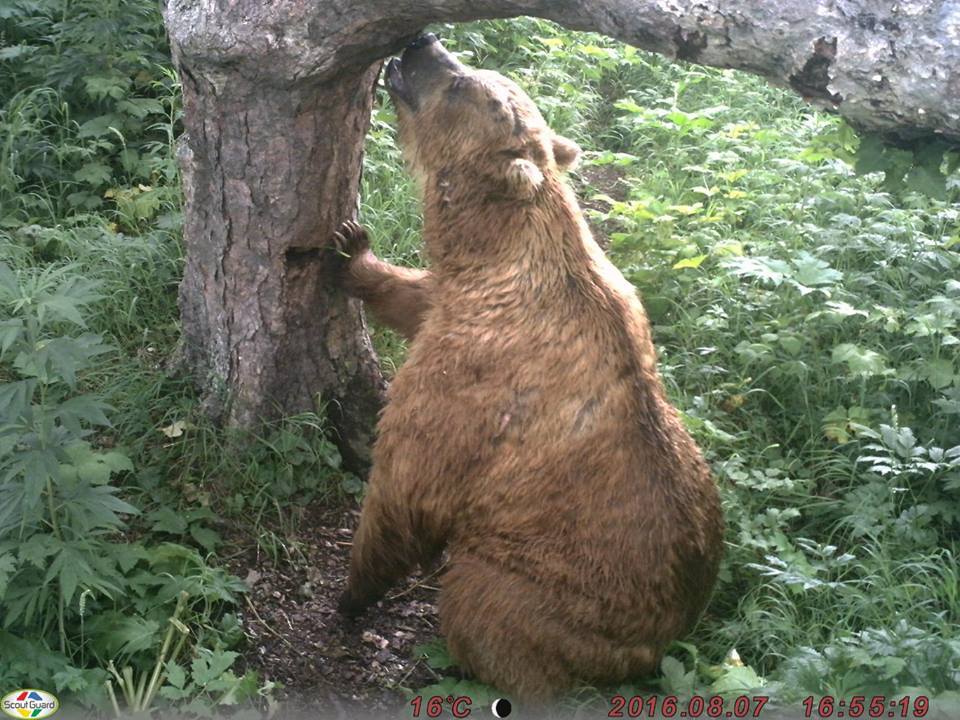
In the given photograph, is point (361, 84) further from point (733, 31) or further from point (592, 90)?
point (592, 90)

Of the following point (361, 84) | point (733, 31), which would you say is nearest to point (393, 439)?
point (361, 84)

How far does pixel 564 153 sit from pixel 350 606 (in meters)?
1.82

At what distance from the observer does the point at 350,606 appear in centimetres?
404

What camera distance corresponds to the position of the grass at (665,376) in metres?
3.48

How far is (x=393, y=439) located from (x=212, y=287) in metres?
1.03

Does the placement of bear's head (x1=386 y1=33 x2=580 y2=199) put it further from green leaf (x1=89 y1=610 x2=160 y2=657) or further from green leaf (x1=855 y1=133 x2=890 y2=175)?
green leaf (x1=89 y1=610 x2=160 y2=657)

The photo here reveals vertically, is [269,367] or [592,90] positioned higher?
[592,90]

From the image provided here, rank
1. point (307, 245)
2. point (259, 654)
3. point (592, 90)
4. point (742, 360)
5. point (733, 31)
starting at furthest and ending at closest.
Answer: point (592, 90)
point (742, 360)
point (307, 245)
point (259, 654)
point (733, 31)

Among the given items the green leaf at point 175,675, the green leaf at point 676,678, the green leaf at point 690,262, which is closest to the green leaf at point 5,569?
the green leaf at point 175,675

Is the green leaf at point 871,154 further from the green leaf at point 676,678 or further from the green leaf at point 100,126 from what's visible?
the green leaf at point 100,126

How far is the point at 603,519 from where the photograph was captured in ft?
11.6

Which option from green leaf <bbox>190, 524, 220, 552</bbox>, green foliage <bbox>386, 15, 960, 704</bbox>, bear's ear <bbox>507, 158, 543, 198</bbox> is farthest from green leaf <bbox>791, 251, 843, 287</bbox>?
green leaf <bbox>190, 524, 220, 552</bbox>

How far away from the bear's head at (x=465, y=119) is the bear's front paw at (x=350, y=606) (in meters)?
1.52

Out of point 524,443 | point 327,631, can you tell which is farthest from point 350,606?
point 524,443
